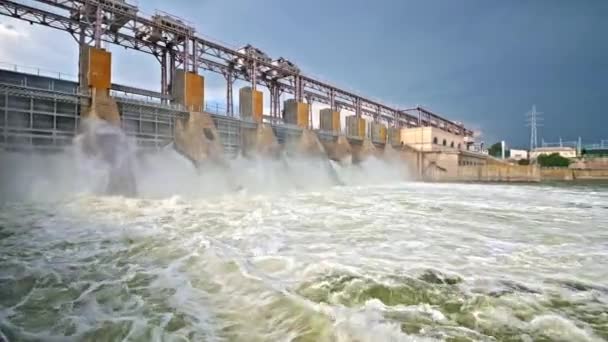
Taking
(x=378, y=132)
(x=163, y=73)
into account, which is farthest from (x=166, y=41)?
(x=378, y=132)

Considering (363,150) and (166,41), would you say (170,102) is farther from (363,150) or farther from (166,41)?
(363,150)

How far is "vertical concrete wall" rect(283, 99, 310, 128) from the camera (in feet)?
87.9

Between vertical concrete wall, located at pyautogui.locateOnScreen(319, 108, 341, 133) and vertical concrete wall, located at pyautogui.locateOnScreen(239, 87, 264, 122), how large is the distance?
8.99m

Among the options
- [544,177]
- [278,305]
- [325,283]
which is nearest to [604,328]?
[325,283]

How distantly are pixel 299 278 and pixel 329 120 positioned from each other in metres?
27.8

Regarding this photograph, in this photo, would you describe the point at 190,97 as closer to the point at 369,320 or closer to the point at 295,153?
the point at 295,153

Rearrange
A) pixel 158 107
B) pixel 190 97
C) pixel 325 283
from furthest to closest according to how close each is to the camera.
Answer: pixel 190 97, pixel 158 107, pixel 325 283

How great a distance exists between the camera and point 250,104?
912 inches

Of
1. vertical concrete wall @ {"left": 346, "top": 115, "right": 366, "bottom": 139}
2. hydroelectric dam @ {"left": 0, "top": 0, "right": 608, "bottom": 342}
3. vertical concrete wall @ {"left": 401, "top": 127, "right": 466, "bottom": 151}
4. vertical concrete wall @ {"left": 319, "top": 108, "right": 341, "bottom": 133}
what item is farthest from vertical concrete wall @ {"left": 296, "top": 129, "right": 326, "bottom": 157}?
vertical concrete wall @ {"left": 401, "top": 127, "right": 466, "bottom": 151}

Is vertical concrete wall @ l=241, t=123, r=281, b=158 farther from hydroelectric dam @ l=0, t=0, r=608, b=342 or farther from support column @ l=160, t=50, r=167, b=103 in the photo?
support column @ l=160, t=50, r=167, b=103

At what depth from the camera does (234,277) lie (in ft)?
13.3

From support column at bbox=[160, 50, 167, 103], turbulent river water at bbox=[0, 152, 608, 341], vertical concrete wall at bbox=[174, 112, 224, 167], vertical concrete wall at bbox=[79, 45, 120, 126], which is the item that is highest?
support column at bbox=[160, 50, 167, 103]

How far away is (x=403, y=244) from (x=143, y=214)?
21.5 feet

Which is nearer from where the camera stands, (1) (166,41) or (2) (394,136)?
(1) (166,41)
